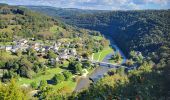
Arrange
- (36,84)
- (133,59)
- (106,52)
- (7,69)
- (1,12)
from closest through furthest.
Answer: (36,84) < (7,69) < (133,59) < (106,52) < (1,12)

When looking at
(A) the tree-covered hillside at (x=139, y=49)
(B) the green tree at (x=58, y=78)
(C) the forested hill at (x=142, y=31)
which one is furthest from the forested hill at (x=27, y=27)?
(B) the green tree at (x=58, y=78)

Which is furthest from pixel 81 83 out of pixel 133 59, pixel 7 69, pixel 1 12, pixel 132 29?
pixel 1 12

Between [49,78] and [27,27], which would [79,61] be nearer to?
[49,78]

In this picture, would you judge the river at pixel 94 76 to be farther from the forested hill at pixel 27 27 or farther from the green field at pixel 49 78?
the forested hill at pixel 27 27

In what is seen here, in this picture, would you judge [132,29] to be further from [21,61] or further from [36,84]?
[36,84]

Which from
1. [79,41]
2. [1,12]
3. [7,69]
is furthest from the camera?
[1,12]

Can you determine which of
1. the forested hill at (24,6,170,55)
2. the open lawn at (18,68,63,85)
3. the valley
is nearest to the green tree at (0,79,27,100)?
the valley

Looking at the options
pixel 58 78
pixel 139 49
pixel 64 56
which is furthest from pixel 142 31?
pixel 58 78

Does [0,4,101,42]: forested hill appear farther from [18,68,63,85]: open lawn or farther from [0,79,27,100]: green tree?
[0,79,27,100]: green tree
